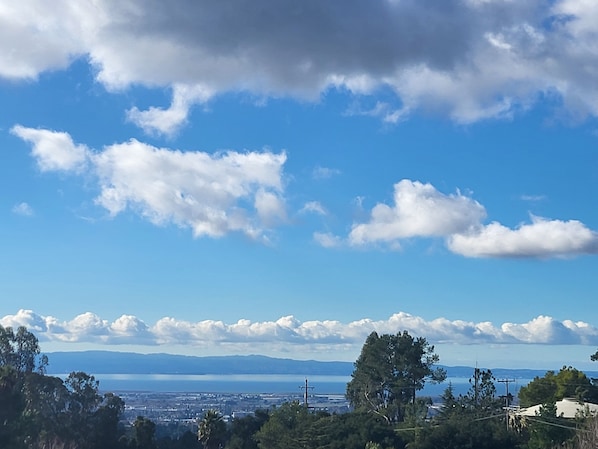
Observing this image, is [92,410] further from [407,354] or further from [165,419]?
[165,419]

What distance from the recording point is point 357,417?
6844cm

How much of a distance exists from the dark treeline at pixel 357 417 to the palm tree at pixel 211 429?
0.09 meters

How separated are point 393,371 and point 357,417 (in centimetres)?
2463

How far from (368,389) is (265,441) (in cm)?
2646

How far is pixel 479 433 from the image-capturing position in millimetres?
60938

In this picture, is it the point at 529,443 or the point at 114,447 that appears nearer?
the point at 529,443

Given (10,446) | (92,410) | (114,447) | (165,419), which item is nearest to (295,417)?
(114,447)

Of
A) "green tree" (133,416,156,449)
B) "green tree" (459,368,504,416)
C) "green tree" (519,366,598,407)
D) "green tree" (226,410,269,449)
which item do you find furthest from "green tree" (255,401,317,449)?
"green tree" (519,366,598,407)

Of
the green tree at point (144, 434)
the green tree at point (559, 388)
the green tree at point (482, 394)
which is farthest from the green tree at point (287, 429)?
the green tree at point (559, 388)

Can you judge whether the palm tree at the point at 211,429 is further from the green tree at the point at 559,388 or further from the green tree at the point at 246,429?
the green tree at the point at 559,388

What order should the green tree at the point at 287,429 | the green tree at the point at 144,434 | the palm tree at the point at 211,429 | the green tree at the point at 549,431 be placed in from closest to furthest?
the green tree at the point at 549,431 < the green tree at the point at 287,429 < the palm tree at the point at 211,429 < the green tree at the point at 144,434

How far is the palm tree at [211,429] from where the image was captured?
6800cm

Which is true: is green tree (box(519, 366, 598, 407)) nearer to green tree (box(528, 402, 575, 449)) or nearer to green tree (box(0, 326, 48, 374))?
green tree (box(528, 402, 575, 449))

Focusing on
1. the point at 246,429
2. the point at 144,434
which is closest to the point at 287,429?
the point at 246,429
